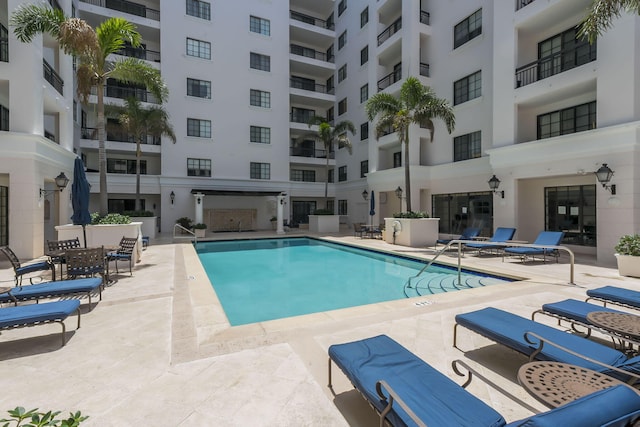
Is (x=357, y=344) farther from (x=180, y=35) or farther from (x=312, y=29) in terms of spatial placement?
(x=312, y=29)

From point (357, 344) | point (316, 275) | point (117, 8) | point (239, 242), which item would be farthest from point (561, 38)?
point (117, 8)

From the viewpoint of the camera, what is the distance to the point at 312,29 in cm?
3011

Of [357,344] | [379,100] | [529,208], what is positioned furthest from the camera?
[379,100]

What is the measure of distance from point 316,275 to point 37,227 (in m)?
11.5

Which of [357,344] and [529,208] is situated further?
[529,208]

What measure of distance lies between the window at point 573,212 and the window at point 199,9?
2777 centimetres

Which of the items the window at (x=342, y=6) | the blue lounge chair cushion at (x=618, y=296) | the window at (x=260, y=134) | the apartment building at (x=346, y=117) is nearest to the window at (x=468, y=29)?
the apartment building at (x=346, y=117)

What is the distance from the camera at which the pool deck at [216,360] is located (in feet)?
10.3

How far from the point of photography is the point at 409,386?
2.79 metres

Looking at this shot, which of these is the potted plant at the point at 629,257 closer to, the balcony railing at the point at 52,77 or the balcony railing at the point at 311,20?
the balcony railing at the point at 52,77

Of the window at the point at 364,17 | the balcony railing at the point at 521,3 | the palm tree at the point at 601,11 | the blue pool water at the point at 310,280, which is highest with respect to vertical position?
the window at the point at 364,17

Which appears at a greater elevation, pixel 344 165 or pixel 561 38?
pixel 561 38

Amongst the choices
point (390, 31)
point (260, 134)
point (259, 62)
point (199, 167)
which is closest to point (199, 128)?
A: point (199, 167)

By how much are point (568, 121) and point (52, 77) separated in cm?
2498
